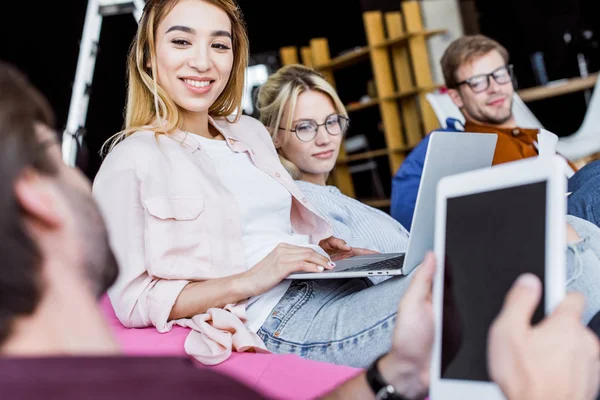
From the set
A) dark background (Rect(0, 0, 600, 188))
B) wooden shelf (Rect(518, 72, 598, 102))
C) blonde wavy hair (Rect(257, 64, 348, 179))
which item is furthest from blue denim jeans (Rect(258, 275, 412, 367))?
dark background (Rect(0, 0, 600, 188))

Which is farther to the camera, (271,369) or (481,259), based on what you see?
(271,369)

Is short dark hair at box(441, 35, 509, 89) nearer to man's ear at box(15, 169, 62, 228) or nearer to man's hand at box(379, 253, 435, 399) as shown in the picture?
man's hand at box(379, 253, 435, 399)

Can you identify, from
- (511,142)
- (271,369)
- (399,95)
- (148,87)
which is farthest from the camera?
(399,95)

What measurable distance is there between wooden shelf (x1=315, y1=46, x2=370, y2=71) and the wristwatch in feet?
16.7

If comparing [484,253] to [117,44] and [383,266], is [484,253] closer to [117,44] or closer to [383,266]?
[383,266]

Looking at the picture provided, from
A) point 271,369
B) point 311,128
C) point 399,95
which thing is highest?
point 399,95

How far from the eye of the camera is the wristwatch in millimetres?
869

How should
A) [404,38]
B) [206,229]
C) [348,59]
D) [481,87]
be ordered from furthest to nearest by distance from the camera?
[348,59]
[404,38]
[481,87]
[206,229]

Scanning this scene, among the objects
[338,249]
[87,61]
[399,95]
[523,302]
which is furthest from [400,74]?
[523,302]

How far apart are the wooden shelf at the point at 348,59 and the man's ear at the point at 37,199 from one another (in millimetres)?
5363

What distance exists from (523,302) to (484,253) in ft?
0.47

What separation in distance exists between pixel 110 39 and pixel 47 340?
6.05 metres

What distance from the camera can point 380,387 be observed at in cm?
87

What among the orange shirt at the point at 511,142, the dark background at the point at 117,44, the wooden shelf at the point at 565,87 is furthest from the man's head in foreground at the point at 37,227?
the dark background at the point at 117,44
